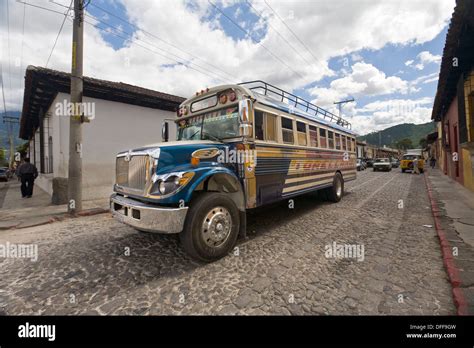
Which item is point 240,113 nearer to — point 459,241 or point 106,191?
point 459,241

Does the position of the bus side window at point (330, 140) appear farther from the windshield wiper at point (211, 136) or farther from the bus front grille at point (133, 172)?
the bus front grille at point (133, 172)

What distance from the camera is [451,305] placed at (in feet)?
7.33

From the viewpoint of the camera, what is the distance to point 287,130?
4875 mm

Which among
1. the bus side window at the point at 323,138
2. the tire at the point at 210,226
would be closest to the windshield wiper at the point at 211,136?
the tire at the point at 210,226

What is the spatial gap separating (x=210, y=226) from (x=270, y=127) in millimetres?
2334

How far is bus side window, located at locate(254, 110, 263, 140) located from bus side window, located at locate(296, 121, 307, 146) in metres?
1.58

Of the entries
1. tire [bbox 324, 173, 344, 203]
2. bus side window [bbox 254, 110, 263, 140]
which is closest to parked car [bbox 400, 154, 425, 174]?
tire [bbox 324, 173, 344, 203]

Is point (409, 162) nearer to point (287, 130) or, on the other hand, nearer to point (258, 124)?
point (287, 130)

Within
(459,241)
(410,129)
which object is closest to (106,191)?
(459,241)

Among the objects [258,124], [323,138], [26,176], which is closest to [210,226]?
[258,124]

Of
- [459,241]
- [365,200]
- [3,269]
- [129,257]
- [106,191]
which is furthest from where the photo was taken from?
[106,191]

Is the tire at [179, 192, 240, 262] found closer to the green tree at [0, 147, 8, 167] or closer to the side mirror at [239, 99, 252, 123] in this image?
the side mirror at [239, 99, 252, 123]
